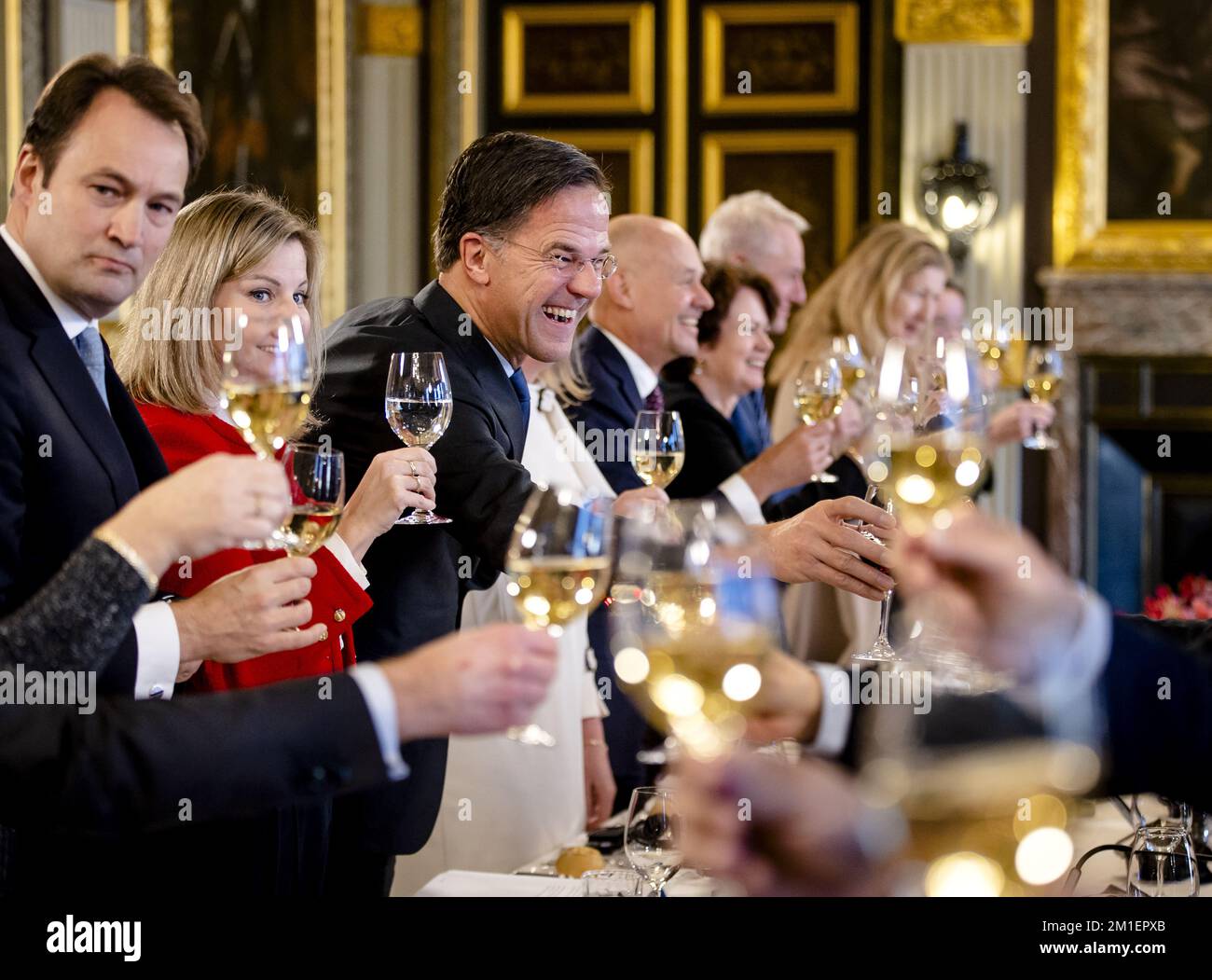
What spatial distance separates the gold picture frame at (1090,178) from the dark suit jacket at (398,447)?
6.10 metres

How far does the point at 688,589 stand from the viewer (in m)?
1.22

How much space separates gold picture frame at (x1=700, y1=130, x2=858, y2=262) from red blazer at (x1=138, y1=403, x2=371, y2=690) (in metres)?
6.55

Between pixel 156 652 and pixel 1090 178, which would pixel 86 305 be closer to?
pixel 156 652

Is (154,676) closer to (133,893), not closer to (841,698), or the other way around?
(133,893)

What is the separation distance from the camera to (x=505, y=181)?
267cm

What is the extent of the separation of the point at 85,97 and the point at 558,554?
2.61 ft

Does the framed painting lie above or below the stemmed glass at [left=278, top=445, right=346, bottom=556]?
above

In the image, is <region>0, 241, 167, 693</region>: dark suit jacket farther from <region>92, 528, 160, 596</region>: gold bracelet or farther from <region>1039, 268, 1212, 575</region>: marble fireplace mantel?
<region>1039, 268, 1212, 575</region>: marble fireplace mantel

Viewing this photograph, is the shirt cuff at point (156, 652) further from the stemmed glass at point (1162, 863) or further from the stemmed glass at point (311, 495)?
the stemmed glass at point (1162, 863)

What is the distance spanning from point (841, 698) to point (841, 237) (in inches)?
299

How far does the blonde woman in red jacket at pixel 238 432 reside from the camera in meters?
2.17

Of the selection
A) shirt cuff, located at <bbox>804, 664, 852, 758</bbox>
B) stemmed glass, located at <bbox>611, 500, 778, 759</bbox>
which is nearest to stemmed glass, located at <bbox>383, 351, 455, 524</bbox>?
stemmed glass, located at <bbox>611, 500, 778, 759</bbox>

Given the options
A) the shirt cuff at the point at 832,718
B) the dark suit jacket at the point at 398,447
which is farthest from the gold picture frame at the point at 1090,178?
the shirt cuff at the point at 832,718

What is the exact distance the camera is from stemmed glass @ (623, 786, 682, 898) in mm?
1942
